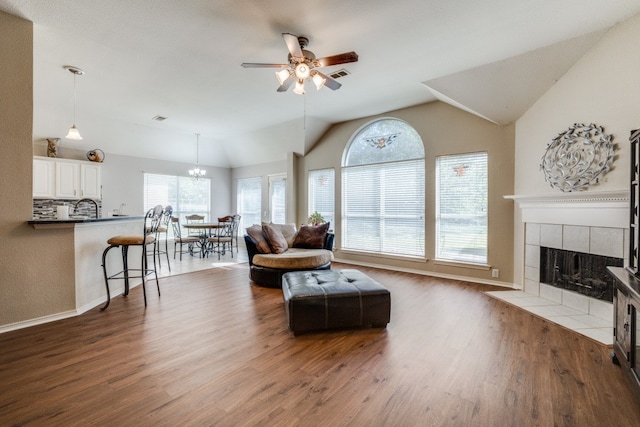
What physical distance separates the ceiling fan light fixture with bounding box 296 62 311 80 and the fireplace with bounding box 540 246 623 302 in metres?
3.59

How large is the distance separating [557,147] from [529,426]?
3151 mm

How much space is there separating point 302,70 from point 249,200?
5.88 meters

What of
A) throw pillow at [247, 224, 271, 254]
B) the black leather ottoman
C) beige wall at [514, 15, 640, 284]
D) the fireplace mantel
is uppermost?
beige wall at [514, 15, 640, 284]

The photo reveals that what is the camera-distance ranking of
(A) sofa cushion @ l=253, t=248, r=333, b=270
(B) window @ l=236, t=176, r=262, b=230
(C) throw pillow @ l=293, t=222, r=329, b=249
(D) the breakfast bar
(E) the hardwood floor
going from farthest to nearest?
1. (B) window @ l=236, t=176, r=262, b=230
2. (C) throw pillow @ l=293, t=222, r=329, b=249
3. (A) sofa cushion @ l=253, t=248, r=333, b=270
4. (D) the breakfast bar
5. (E) the hardwood floor

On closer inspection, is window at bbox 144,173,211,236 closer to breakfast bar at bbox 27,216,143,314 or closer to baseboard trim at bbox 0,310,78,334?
breakfast bar at bbox 27,216,143,314

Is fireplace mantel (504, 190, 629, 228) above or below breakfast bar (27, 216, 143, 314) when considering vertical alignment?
above

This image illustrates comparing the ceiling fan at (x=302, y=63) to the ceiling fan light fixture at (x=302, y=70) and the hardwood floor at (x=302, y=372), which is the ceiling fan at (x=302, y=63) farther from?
the hardwood floor at (x=302, y=372)

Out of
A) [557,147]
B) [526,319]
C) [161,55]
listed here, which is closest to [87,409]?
[161,55]

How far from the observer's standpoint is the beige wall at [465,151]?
13.7 ft

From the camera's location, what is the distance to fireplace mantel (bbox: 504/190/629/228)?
8.95ft

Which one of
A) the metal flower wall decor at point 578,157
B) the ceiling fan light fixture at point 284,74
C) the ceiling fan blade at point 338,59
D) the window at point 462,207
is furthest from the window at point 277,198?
the metal flower wall decor at point 578,157

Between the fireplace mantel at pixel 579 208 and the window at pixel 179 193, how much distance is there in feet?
24.1

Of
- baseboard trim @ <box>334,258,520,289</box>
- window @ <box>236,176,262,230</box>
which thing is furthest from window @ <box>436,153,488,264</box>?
window @ <box>236,176,262,230</box>

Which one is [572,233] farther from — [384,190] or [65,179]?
[65,179]
